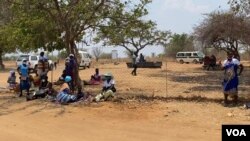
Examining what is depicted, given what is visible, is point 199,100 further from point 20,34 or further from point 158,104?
point 20,34

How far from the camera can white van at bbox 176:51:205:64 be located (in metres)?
58.8

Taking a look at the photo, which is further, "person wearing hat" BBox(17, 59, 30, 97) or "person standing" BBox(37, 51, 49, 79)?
"person standing" BBox(37, 51, 49, 79)

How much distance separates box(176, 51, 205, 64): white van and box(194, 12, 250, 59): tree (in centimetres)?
1446

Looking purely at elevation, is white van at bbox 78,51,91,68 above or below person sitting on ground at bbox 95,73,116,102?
above

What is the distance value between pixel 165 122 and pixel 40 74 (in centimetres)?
943

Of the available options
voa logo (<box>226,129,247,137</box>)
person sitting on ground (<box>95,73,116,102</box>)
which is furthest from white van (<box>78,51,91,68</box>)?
voa logo (<box>226,129,247,137</box>)

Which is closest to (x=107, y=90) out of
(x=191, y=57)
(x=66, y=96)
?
(x=66, y=96)

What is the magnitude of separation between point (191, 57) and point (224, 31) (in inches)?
743

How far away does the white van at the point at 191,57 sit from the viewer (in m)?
58.8

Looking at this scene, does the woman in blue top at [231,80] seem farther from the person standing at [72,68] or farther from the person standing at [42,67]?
the person standing at [42,67]

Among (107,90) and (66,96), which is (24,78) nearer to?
(66,96)

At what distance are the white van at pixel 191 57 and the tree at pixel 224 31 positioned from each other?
569 inches

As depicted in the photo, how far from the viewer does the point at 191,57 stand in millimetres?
59844

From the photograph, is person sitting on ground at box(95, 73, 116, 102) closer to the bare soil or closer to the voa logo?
the bare soil
